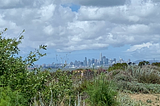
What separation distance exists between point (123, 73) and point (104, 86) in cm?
898

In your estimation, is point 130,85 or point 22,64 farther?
point 130,85

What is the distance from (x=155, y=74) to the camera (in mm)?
16125

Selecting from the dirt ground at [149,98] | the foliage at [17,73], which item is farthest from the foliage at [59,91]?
the dirt ground at [149,98]

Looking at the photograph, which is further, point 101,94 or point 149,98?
point 149,98

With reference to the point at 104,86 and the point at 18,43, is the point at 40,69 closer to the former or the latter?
the point at 18,43

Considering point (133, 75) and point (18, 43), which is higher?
point (18, 43)

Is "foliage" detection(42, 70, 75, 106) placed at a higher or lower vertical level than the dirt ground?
higher

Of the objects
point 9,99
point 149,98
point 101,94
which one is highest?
point 9,99

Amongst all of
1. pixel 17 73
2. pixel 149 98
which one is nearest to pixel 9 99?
pixel 17 73

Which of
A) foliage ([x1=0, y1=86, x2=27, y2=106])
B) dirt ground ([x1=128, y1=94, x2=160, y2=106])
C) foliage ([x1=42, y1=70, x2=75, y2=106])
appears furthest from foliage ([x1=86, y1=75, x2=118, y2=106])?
dirt ground ([x1=128, y1=94, x2=160, y2=106])

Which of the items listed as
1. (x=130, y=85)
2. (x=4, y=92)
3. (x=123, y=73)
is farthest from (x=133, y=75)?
(x=4, y=92)

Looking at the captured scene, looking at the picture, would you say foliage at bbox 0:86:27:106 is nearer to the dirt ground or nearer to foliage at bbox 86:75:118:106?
foliage at bbox 86:75:118:106

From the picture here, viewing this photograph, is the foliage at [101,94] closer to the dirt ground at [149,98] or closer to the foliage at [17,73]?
the foliage at [17,73]

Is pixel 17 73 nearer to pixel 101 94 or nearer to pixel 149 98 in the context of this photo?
pixel 101 94
